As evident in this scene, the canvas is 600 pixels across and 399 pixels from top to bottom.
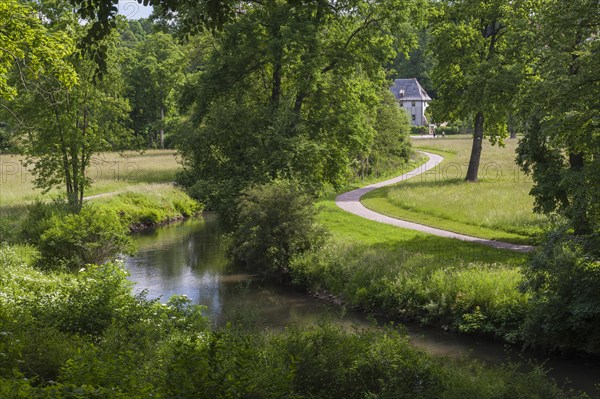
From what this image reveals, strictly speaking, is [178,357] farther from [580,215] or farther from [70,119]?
[70,119]

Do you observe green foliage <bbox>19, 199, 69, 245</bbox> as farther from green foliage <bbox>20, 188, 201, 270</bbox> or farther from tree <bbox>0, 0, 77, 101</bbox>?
tree <bbox>0, 0, 77, 101</bbox>

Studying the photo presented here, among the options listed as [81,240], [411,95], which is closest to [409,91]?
[411,95]

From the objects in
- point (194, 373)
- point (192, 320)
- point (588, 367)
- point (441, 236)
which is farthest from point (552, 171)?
point (194, 373)

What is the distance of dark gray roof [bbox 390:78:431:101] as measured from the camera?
115 m

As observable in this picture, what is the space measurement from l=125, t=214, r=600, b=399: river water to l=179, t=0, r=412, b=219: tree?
2882 mm

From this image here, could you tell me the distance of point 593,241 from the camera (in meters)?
13.0

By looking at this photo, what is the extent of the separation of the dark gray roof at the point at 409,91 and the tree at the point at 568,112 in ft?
317

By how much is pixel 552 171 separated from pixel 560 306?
7571mm

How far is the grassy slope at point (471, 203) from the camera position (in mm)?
24406

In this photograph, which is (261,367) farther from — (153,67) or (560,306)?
(153,67)

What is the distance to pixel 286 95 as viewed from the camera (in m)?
28.5

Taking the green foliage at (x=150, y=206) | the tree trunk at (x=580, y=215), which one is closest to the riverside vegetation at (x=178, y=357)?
the tree trunk at (x=580, y=215)

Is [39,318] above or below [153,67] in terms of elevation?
below

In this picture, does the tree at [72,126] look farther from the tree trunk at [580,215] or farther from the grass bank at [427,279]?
the tree trunk at [580,215]
